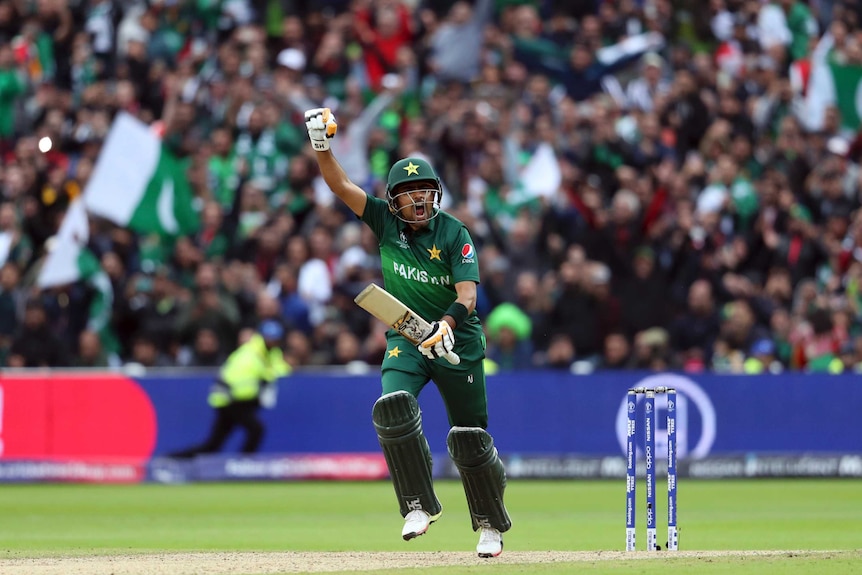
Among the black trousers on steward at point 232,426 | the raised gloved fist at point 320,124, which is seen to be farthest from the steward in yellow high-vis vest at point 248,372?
the raised gloved fist at point 320,124

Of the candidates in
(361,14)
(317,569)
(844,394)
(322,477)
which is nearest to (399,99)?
(361,14)

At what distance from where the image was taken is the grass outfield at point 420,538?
9.74 meters

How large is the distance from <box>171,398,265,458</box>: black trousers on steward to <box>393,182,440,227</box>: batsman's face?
10.6 m

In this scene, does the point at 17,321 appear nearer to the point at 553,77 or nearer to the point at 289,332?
the point at 289,332

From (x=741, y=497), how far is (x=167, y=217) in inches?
321

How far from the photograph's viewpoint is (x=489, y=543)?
33.6 feet

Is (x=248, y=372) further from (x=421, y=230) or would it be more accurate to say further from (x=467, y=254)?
(x=467, y=254)

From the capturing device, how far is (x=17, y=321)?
20.5m

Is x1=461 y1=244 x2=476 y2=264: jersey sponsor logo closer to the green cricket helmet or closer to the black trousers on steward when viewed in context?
the green cricket helmet

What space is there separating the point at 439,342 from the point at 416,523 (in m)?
1.18

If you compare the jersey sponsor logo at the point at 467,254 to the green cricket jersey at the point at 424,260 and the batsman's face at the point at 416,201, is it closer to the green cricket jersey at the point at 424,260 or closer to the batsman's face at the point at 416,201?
the green cricket jersey at the point at 424,260

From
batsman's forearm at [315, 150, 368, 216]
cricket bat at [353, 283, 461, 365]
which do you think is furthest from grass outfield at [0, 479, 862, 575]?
batsman's forearm at [315, 150, 368, 216]

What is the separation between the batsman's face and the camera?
1004 centimetres

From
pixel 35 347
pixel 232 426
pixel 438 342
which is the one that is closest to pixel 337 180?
pixel 438 342
